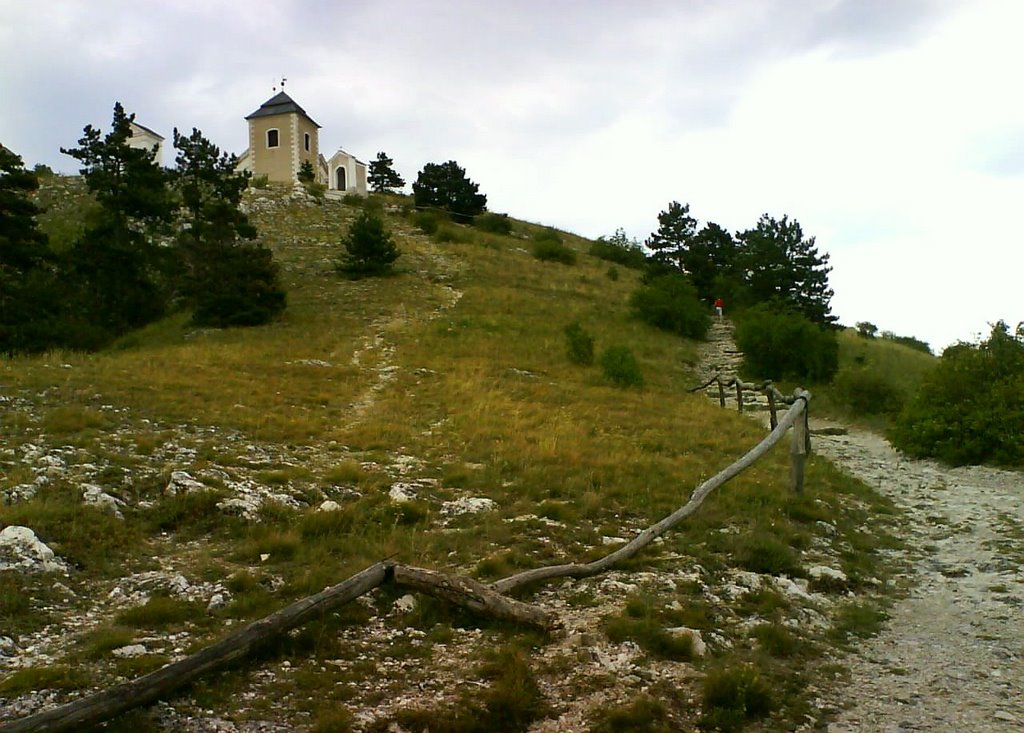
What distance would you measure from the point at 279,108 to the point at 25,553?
4986cm

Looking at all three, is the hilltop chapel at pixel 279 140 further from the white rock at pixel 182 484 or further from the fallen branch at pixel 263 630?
the fallen branch at pixel 263 630

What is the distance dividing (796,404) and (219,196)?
27824mm

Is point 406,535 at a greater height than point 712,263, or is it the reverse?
point 712,263

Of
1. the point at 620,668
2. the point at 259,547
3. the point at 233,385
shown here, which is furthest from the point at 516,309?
the point at 620,668

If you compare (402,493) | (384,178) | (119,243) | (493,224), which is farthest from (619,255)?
(402,493)

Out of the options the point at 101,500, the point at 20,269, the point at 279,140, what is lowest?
the point at 101,500

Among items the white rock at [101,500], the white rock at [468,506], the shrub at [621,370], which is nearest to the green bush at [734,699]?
the white rock at [468,506]

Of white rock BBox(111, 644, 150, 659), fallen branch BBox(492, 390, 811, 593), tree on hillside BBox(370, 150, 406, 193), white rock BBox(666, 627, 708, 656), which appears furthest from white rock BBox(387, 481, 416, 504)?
tree on hillside BBox(370, 150, 406, 193)

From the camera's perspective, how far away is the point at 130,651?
16.5 ft

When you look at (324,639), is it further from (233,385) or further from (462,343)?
(462,343)

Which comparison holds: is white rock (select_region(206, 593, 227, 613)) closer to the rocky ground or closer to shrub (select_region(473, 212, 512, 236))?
the rocky ground

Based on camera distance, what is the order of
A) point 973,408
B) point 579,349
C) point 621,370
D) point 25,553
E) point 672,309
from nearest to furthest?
1. point 25,553
2. point 973,408
3. point 621,370
4. point 579,349
5. point 672,309

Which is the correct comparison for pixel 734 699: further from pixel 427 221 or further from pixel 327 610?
pixel 427 221

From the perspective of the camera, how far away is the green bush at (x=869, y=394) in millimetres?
18986
